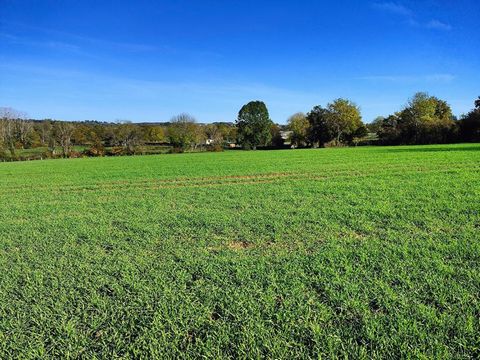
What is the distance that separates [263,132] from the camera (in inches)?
3420

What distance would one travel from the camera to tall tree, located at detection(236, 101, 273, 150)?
86.6 meters

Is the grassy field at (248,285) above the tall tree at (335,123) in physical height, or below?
below

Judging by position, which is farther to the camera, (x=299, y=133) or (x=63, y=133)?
(x=299, y=133)

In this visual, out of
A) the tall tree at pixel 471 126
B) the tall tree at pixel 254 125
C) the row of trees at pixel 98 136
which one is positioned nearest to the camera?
the tall tree at pixel 471 126

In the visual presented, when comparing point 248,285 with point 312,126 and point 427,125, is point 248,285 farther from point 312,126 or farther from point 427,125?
point 312,126

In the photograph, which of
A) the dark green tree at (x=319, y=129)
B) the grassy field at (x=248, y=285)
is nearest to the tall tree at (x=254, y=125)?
the dark green tree at (x=319, y=129)

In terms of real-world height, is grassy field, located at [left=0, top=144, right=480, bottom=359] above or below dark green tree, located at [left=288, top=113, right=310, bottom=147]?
below

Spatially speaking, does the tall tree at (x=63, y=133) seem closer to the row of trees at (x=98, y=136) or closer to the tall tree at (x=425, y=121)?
the row of trees at (x=98, y=136)

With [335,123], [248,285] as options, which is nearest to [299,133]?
[335,123]

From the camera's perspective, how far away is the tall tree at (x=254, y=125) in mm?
86625

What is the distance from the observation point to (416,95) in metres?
80.6

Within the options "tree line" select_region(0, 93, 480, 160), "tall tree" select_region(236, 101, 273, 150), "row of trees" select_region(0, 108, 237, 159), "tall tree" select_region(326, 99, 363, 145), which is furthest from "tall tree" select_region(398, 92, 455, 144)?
"row of trees" select_region(0, 108, 237, 159)

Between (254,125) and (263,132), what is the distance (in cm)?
339

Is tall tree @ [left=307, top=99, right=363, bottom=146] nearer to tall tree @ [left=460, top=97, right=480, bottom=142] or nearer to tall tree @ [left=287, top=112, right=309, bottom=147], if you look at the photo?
tall tree @ [left=287, top=112, right=309, bottom=147]
